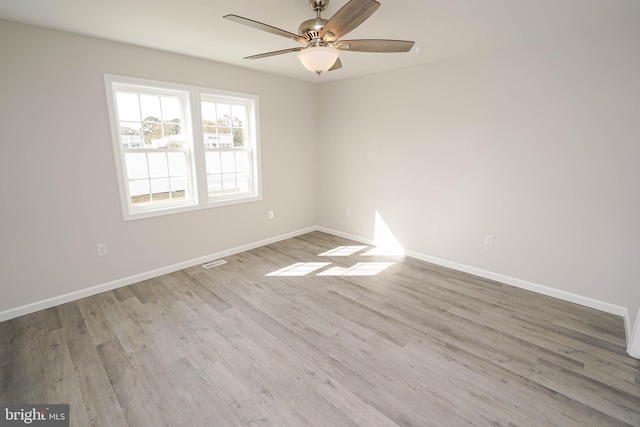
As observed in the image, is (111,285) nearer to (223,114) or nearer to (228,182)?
(228,182)

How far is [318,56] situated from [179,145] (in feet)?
7.71

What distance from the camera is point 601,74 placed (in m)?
2.49

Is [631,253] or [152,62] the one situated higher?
[152,62]

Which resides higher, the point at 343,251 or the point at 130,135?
the point at 130,135

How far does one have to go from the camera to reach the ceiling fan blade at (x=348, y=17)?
4.70 ft

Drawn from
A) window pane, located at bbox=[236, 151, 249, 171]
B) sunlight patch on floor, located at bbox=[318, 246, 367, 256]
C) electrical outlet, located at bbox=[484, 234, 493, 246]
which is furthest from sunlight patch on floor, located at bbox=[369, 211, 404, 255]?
window pane, located at bbox=[236, 151, 249, 171]

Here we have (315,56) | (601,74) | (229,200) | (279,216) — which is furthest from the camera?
(279,216)

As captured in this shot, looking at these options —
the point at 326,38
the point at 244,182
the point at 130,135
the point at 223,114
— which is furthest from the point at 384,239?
the point at 130,135

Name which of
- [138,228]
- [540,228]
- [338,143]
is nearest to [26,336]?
[138,228]

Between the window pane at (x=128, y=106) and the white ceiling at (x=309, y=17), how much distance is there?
518 mm

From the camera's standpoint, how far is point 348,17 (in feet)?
5.11

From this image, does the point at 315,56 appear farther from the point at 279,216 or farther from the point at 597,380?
the point at 279,216

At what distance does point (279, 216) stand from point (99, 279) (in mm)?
2414

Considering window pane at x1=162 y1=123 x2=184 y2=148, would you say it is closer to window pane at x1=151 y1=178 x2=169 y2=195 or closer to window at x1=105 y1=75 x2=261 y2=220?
window at x1=105 y1=75 x2=261 y2=220
